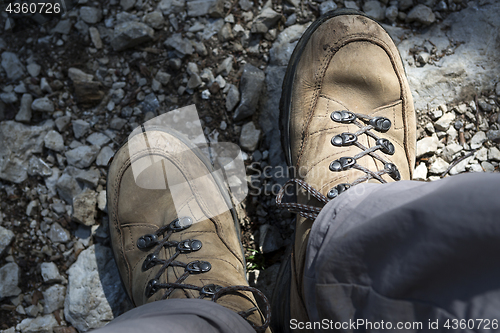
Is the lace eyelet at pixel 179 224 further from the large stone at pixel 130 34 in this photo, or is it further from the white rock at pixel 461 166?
the white rock at pixel 461 166

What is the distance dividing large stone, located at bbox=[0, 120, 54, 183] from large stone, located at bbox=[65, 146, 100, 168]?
170mm

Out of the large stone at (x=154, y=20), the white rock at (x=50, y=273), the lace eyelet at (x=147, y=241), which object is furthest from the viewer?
the large stone at (x=154, y=20)

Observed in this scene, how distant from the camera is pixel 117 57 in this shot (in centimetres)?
172

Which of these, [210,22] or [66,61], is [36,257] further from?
[210,22]

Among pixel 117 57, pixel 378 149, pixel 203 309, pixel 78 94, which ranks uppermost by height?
pixel 117 57

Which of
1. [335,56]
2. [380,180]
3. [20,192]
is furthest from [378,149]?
[20,192]

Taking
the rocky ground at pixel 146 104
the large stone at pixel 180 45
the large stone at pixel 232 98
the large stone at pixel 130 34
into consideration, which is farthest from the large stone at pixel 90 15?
the large stone at pixel 232 98

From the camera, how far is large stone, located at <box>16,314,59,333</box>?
1574 millimetres

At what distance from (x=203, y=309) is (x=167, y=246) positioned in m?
0.55

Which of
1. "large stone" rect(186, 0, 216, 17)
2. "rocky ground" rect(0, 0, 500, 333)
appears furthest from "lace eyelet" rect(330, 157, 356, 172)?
"large stone" rect(186, 0, 216, 17)

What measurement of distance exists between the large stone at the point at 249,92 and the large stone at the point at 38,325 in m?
1.28

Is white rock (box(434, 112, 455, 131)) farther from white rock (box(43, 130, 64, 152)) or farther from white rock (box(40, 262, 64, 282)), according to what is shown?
white rock (box(40, 262, 64, 282))

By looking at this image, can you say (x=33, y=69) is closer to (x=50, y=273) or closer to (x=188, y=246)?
(x=50, y=273)

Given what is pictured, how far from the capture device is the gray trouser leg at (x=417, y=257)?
Answer: 0.66m
